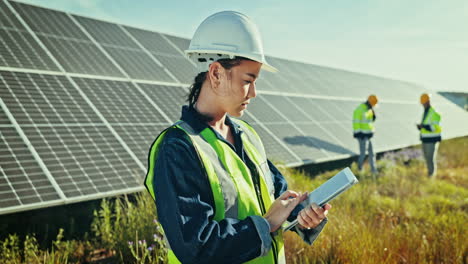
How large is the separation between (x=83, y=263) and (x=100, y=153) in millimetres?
1765

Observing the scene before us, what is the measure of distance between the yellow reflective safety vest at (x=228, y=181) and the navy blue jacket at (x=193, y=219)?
5cm

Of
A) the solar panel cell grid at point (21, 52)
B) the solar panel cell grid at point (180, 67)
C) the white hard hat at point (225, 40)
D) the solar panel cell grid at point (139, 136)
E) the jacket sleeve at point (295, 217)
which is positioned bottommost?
the solar panel cell grid at point (139, 136)

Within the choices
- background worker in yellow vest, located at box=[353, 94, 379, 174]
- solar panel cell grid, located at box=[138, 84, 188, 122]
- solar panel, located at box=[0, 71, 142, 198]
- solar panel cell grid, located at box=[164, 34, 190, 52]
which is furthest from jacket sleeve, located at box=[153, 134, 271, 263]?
solar panel cell grid, located at box=[164, 34, 190, 52]

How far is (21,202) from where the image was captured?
4449 mm

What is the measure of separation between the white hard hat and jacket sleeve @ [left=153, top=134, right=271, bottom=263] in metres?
0.55

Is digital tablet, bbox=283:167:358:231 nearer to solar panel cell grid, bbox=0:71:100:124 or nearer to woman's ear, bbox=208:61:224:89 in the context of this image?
woman's ear, bbox=208:61:224:89

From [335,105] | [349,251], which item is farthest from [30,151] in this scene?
[335,105]

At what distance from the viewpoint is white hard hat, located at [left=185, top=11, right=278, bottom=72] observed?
208cm

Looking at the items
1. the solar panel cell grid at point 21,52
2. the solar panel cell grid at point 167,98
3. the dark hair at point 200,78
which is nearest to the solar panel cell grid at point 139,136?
the solar panel cell grid at point 167,98

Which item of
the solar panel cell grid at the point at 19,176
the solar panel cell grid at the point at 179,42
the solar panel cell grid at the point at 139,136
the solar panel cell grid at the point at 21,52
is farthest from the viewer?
the solar panel cell grid at the point at 179,42

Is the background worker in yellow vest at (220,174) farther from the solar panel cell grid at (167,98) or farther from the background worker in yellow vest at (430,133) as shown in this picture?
the background worker in yellow vest at (430,133)

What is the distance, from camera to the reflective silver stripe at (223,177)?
6.14 ft

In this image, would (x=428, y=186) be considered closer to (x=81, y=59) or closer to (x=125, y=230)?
(x=125, y=230)

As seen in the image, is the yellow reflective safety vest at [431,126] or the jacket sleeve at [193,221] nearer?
the jacket sleeve at [193,221]
